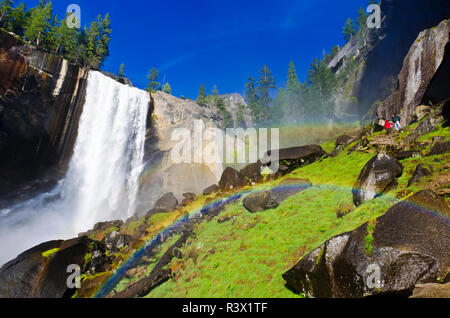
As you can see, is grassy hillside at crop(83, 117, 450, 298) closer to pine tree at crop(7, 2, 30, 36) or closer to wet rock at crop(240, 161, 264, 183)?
wet rock at crop(240, 161, 264, 183)

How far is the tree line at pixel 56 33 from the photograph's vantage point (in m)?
38.1

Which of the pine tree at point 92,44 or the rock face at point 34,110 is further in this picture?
the pine tree at point 92,44

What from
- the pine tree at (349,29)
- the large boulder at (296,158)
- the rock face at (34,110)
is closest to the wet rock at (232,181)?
the large boulder at (296,158)

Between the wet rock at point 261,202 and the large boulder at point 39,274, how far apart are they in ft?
37.6

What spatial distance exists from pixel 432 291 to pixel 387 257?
43.4 inches

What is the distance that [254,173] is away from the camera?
24516 millimetres

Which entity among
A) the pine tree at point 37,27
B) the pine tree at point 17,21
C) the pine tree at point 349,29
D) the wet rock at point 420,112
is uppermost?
the pine tree at point 349,29

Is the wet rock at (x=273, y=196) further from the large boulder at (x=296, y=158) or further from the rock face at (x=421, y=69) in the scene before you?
the rock face at (x=421, y=69)

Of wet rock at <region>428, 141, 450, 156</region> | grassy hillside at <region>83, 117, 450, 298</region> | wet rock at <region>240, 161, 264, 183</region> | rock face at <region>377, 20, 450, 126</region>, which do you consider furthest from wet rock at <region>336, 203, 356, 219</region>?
rock face at <region>377, 20, 450, 126</region>

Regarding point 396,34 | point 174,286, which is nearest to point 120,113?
point 174,286

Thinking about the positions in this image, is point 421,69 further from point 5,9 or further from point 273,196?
point 5,9

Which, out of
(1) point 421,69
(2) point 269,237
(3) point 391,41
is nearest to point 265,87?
(3) point 391,41

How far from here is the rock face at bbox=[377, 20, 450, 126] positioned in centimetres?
2122
